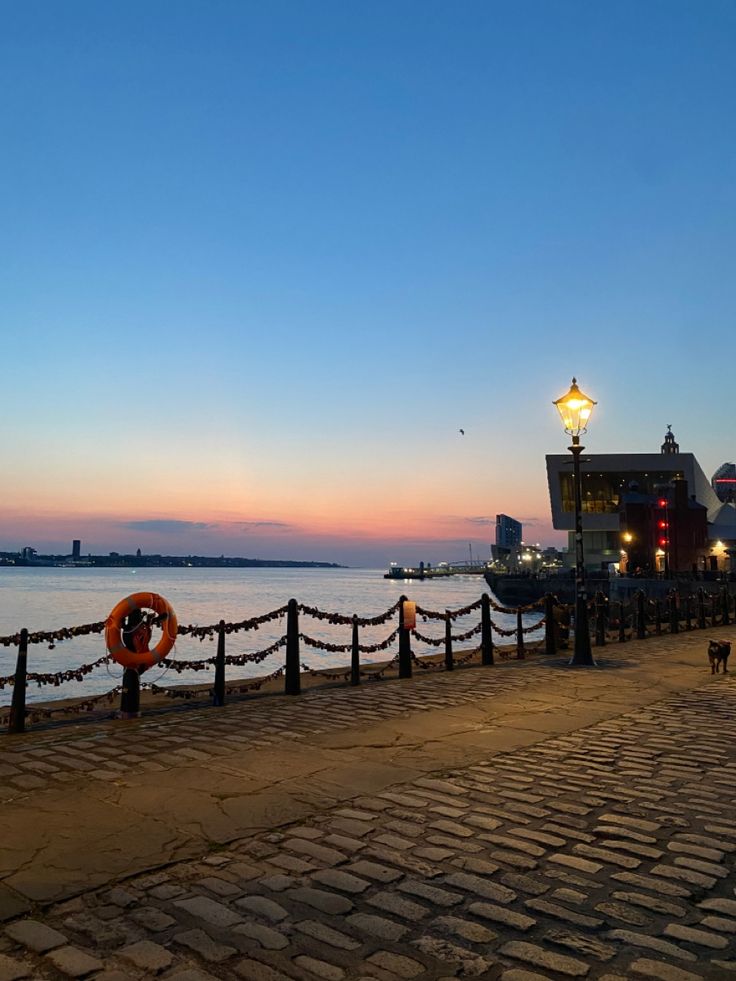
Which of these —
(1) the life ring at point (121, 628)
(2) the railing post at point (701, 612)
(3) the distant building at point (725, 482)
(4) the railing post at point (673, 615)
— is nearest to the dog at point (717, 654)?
(1) the life ring at point (121, 628)

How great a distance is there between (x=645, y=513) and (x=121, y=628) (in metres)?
Answer: 73.0

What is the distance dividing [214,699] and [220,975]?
7.55 metres

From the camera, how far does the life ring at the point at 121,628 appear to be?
9617mm

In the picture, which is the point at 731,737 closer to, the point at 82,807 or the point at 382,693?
the point at 382,693

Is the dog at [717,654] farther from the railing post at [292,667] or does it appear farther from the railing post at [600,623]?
the railing post at [292,667]

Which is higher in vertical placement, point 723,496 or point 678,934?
point 723,496

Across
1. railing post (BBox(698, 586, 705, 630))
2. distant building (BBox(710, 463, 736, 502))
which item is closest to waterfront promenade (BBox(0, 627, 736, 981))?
railing post (BBox(698, 586, 705, 630))

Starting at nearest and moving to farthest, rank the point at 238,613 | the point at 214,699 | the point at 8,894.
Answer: the point at 8,894, the point at 214,699, the point at 238,613

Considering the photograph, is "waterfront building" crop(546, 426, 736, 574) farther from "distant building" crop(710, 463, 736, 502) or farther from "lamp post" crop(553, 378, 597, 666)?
"lamp post" crop(553, 378, 597, 666)

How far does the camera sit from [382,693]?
1131cm

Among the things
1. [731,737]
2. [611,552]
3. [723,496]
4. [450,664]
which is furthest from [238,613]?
[723,496]

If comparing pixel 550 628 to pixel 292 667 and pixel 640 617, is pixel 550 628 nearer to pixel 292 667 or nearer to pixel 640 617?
pixel 640 617

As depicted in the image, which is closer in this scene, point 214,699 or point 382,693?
point 214,699

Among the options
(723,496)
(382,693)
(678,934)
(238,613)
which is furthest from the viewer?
(723,496)
